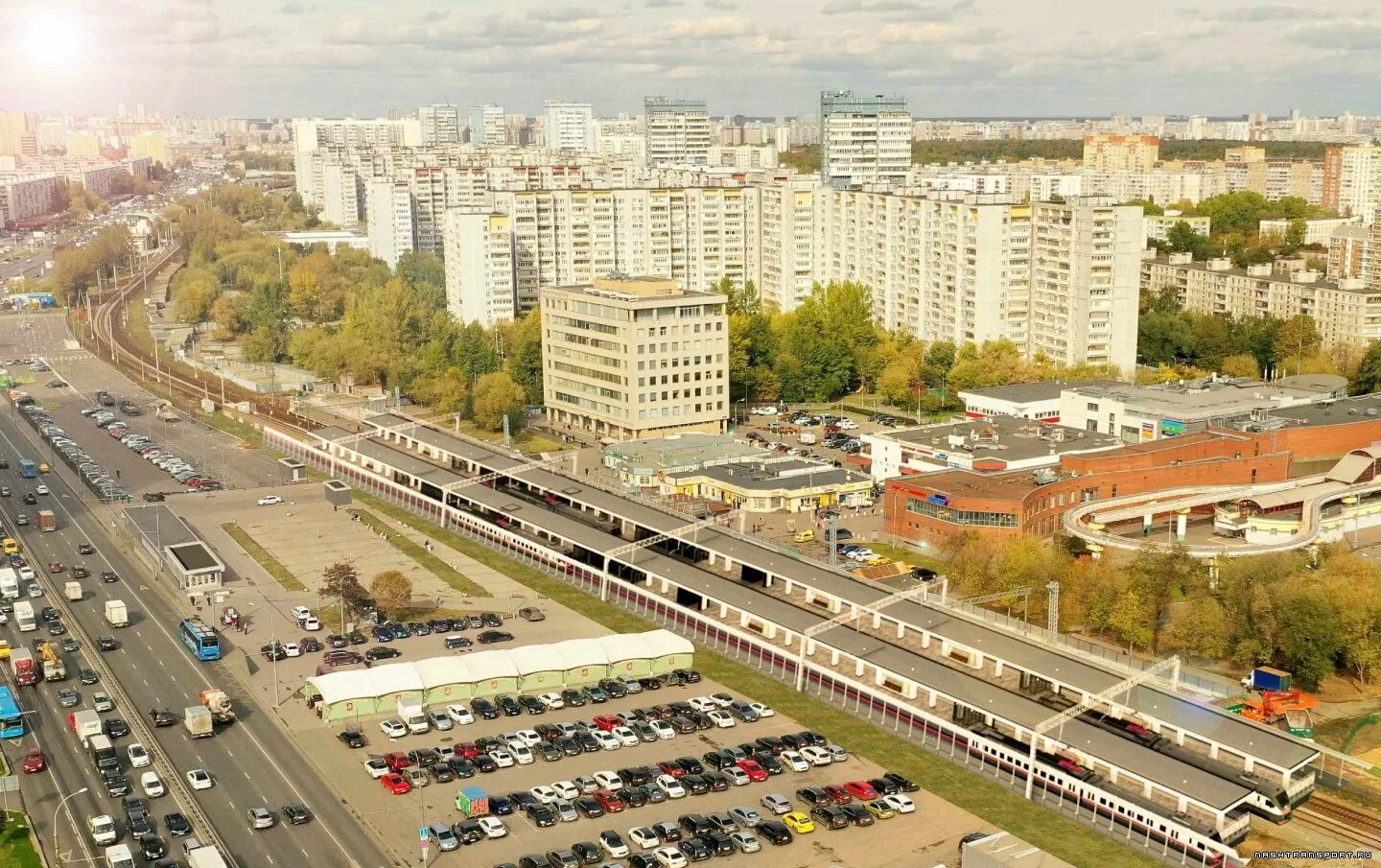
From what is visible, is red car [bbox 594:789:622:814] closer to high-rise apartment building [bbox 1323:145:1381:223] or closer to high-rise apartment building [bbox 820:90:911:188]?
high-rise apartment building [bbox 820:90:911:188]

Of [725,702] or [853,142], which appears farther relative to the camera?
[853,142]

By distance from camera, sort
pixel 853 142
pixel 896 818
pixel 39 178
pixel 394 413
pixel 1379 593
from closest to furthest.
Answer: pixel 896 818 → pixel 1379 593 → pixel 394 413 → pixel 853 142 → pixel 39 178

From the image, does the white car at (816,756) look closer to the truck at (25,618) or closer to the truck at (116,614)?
the truck at (116,614)

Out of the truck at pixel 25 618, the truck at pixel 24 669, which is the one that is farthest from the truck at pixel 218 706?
the truck at pixel 25 618

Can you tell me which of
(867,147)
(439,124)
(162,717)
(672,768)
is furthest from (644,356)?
(439,124)

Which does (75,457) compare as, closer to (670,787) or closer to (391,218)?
(670,787)

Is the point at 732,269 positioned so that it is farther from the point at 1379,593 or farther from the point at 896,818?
the point at 896,818

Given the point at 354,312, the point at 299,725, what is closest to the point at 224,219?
the point at 354,312

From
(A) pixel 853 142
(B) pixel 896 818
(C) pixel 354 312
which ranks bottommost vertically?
(B) pixel 896 818
